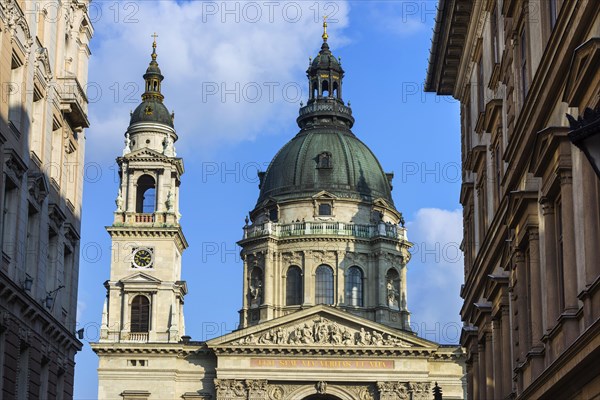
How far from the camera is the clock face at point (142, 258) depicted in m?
80.6

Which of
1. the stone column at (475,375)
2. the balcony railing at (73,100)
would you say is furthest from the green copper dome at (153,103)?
the stone column at (475,375)

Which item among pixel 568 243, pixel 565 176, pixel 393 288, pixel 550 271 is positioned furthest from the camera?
pixel 393 288

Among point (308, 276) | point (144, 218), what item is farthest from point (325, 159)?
point (144, 218)

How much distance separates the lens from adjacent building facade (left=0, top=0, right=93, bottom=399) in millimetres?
26375

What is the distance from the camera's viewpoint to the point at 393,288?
92.1 meters

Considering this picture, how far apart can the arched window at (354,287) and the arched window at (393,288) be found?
2116 mm

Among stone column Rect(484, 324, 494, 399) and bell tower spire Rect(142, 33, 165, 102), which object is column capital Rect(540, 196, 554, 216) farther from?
bell tower spire Rect(142, 33, 165, 102)

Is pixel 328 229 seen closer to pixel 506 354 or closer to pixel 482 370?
pixel 482 370

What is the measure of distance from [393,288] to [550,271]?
240 feet

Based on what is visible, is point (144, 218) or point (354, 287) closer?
point (144, 218)

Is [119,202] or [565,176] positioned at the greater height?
[119,202]

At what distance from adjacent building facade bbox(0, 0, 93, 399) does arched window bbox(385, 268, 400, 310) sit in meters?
57.0

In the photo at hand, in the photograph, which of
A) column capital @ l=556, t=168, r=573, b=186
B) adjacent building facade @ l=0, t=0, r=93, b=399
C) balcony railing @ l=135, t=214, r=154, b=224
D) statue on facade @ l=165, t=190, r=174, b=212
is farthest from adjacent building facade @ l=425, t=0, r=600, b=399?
balcony railing @ l=135, t=214, r=154, b=224

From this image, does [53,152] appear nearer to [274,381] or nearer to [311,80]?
[274,381]
